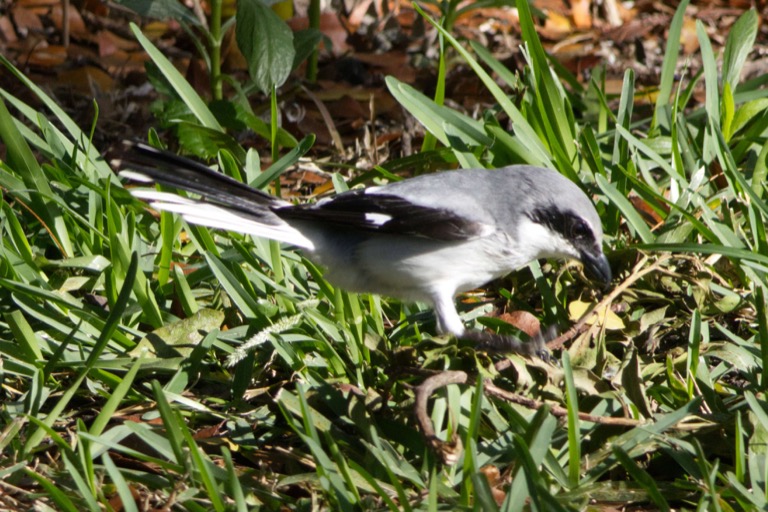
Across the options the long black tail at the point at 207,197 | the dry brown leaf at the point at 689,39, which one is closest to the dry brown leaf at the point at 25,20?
the long black tail at the point at 207,197

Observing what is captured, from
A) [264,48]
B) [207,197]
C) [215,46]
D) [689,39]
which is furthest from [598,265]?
[689,39]

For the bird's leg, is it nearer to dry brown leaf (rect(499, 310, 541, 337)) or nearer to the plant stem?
dry brown leaf (rect(499, 310, 541, 337))

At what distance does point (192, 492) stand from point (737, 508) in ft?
5.00

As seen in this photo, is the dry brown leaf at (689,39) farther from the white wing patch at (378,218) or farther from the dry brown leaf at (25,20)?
the dry brown leaf at (25,20)

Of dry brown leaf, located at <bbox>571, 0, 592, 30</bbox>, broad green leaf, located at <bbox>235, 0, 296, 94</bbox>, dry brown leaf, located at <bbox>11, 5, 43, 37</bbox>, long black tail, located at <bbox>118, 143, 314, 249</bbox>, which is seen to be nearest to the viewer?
long black tail, located at <bbox>118, 143, 314, 249</bbox>

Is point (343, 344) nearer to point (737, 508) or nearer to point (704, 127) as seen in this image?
point (737, 508)

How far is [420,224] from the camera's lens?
3.50 meters

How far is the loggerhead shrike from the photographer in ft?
11.5

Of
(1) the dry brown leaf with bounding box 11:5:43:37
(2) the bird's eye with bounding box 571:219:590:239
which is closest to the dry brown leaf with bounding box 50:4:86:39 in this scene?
(1) the dry brown leaf with bounding box 11:5:43:37

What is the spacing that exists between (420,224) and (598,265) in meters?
0.67

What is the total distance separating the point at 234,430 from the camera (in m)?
3.15

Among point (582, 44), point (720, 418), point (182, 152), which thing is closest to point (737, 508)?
point (720, 418)

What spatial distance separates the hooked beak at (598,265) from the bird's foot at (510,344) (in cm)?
34

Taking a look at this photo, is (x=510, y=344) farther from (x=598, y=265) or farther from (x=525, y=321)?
(x=598, y=265)
